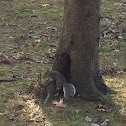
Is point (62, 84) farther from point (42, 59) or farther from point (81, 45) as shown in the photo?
point (42, 59)

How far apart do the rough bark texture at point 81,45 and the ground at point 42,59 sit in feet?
0.83

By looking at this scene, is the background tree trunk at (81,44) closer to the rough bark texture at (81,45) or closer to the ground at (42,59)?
the rough bark texture at (81,45)

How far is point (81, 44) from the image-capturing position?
16.3ft

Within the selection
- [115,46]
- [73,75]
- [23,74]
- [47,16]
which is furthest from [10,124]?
[47,16]

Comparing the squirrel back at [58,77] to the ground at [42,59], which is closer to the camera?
the ground at [42,59]

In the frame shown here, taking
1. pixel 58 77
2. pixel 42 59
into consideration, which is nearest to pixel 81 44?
pixel 58 77

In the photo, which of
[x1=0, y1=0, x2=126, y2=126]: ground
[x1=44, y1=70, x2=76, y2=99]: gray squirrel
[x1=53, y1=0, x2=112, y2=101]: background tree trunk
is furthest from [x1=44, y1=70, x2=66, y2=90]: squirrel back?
[x1=0, y1=0, x2=126, y2=126]: ground

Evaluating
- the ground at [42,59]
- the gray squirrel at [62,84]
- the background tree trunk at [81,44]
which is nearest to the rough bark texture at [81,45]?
the background tree trunk at [81,44]

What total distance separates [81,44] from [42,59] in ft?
8.27

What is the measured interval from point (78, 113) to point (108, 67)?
2226 millimetres

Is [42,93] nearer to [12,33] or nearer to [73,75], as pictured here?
[73,75]

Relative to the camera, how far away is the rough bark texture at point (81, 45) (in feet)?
16.3

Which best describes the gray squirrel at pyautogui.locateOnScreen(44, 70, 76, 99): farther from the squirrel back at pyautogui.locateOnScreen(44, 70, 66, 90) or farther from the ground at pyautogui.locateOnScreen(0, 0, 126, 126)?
the ground at pyautogui.locateOnScreen(0, 0, 126, 126)

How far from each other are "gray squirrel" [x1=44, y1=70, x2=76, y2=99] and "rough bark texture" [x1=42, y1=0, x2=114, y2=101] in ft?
0.46
